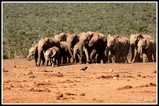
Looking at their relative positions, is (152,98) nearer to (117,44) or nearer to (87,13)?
(117,44)

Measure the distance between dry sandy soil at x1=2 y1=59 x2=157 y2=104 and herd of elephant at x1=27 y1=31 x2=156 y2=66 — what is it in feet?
12.2

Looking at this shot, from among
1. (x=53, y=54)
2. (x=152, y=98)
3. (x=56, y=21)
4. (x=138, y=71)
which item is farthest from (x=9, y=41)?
(x=152, y=98)

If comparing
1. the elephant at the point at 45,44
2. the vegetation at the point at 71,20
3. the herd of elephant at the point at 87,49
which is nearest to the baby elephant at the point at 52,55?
the herd of elephant at the point at 87,49

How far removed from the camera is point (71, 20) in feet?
147

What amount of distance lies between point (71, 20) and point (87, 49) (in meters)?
25.1

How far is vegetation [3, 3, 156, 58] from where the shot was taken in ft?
125

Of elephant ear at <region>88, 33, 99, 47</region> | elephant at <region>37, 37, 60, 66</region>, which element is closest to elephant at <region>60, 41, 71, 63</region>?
elephant at <region>37, 37, 60, 66</region>

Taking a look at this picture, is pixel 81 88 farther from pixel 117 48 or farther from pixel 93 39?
pixel 117 48

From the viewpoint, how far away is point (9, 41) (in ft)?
109

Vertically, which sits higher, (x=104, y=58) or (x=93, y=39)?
(x=93, y=39)

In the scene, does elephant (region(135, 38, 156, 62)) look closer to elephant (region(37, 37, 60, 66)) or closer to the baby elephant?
elephant (region(37, 37, 60, 66))

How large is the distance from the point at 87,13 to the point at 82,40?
28480mm

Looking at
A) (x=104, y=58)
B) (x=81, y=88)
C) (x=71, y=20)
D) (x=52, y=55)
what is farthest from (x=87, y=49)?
(x=71, y=20)

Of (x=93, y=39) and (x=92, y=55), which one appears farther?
(x=93, y=39)
